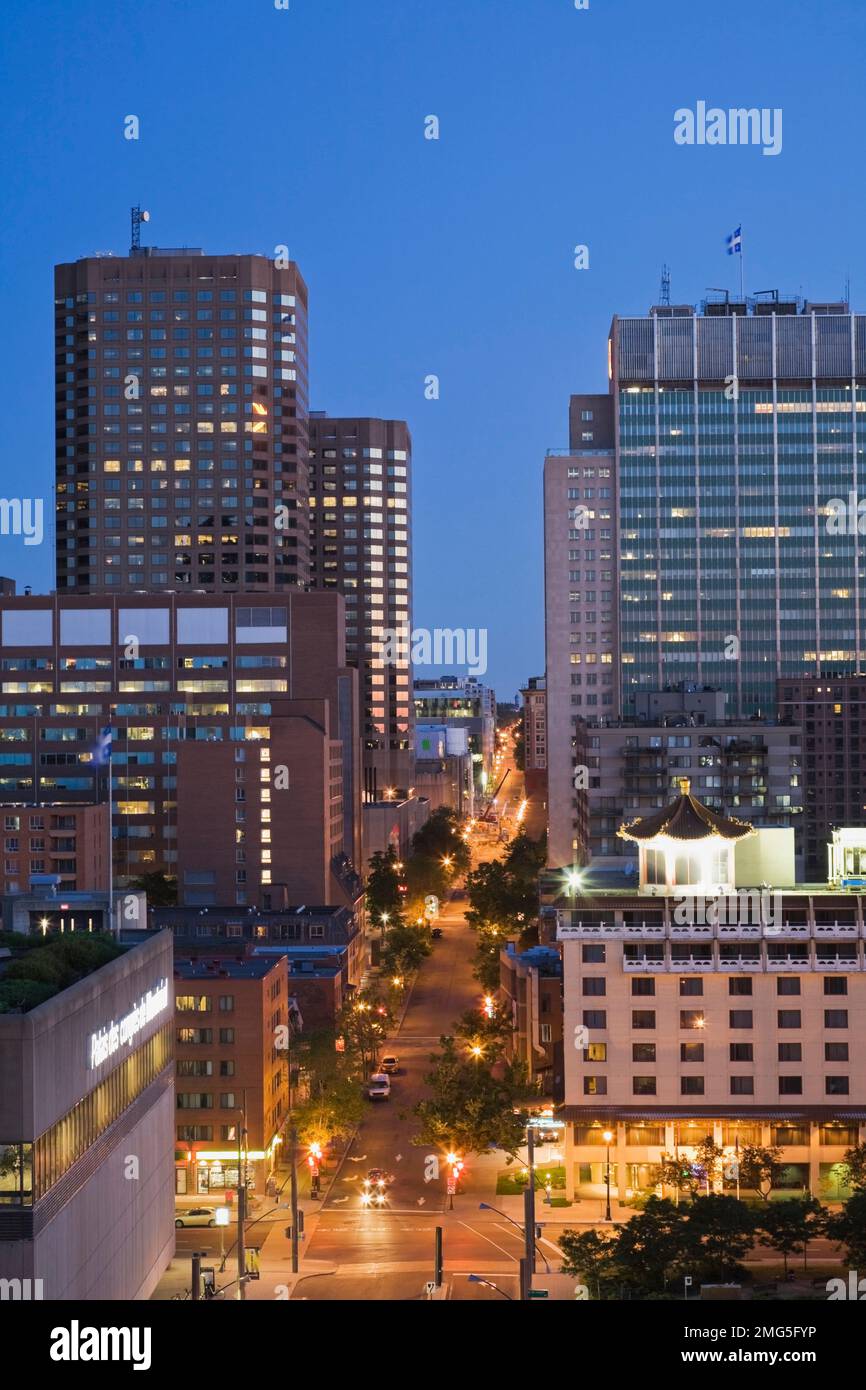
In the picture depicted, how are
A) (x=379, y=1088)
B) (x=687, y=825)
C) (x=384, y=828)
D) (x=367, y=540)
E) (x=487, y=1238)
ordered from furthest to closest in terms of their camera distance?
(x=367, y=540) → (x=384, y=828) → (x=379, y=1088) → (x=687, y=825) → (x=487, y=1238)

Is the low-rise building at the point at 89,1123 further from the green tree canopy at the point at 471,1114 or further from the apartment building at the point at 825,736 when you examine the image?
the apartment building at the point at 825,736

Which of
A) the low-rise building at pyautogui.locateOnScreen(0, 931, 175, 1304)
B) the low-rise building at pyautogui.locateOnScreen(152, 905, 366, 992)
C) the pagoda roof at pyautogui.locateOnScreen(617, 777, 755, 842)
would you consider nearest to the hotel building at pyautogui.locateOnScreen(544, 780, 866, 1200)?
the pagoda roof at pyautogui.locateOnScreen(617, 777, 755, 842)

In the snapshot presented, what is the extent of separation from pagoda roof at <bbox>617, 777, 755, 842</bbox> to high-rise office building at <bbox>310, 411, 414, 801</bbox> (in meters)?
125

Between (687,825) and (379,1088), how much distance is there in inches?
741

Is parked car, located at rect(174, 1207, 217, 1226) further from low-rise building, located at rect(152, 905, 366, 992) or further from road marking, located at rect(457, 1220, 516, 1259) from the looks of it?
low-rise building, located at rect(152, 905, 366, 992)

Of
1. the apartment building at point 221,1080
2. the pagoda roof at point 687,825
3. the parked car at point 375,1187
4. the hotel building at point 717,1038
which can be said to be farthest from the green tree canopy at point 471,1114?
the pagoda roof at point 687,825

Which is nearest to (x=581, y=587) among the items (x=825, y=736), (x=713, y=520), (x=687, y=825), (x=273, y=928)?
(x=713, y=520)

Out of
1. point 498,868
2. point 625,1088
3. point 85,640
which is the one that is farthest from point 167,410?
point 625,1088

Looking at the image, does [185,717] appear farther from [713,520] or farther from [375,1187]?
[375,1187]

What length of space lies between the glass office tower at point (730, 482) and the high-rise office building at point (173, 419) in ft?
119

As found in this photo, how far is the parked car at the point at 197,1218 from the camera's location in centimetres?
4712

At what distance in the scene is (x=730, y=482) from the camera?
427ft

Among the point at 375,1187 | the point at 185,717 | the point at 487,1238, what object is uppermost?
the point at 185,717

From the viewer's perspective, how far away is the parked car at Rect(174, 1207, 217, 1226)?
47.1m
